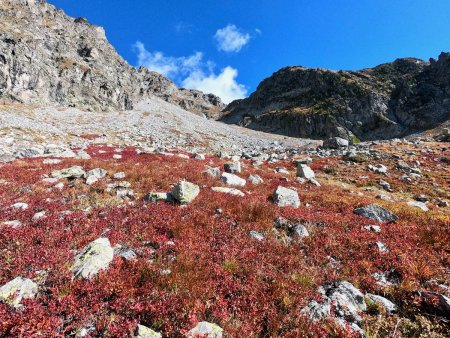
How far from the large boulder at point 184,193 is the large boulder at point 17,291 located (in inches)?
214

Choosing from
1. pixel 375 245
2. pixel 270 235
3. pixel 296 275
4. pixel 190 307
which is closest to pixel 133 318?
pixel 190 307

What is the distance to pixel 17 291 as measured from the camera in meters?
4.41

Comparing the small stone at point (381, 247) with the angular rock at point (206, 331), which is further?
the small stone at point (381, 247)

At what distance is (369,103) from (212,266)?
130 metres

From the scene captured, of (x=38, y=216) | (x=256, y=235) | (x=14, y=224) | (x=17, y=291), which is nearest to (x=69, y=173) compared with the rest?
(x=38, y=216)

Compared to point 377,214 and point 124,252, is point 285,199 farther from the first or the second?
point 124,252

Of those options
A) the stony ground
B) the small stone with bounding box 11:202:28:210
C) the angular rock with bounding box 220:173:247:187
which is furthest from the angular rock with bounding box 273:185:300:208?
the small stone with bounding box 11:202:28:210

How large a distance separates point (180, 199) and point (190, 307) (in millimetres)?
5620

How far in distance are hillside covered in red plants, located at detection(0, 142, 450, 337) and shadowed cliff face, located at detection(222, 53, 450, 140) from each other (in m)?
85.7

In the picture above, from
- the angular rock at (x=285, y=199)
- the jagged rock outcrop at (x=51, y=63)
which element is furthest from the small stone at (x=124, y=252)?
the jagged rock outcrop at (x=51, y=63)

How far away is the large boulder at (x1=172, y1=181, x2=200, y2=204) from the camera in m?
9.69

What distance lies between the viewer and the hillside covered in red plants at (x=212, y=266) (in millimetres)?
4086

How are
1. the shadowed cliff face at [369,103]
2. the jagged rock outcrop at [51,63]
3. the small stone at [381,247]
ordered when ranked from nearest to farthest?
1. the small stone at [381,247]
2. the jagged rock outcrop at [51,63]
3. the shadowed cliff face at [369,103]

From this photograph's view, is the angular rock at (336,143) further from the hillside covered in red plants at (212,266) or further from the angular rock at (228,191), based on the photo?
the angular rock at (228,191)
